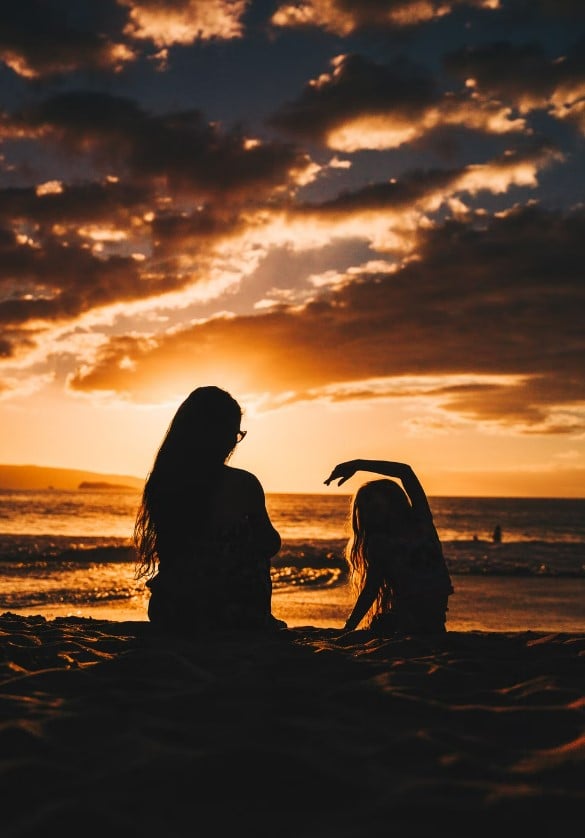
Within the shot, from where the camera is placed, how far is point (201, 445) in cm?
512

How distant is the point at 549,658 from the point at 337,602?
9787mm

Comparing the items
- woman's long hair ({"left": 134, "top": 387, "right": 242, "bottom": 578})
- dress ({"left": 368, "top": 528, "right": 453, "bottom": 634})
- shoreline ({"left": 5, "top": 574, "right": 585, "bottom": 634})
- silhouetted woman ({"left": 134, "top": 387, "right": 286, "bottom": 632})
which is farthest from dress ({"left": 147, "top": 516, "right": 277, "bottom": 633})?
shoreline ({"left": 5, "top": 574, "right": 585, "bottom": 634})

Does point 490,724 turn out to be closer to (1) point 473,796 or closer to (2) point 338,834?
(1) point 473,796

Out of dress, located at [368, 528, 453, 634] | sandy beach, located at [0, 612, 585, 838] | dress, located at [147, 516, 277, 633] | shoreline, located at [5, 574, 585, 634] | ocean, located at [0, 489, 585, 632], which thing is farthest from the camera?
ocean, located at [0, 489, 585, 632]

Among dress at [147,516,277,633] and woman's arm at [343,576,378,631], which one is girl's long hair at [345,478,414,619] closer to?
woman's arm at [343,576,378,631]

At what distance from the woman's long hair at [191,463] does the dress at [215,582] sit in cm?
18

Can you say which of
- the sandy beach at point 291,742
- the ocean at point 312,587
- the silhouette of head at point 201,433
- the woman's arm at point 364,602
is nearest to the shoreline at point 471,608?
the ocean at point 312,587

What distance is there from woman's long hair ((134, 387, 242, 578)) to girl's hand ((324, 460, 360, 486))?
0.85 metres

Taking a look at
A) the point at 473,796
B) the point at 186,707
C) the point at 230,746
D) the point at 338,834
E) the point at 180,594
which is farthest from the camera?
the point at 180,594

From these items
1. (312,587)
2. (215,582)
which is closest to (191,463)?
(215,582)

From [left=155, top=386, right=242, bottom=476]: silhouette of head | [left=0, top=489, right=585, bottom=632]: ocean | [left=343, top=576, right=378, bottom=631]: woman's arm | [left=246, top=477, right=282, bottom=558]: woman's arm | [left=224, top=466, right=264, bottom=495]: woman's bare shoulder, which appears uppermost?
[left=155, top=386, right=242, bottom=476]: silhouette of head

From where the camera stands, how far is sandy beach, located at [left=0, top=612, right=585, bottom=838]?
195cm

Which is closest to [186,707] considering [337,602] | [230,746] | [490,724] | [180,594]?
[230,746]

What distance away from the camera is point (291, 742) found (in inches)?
100
